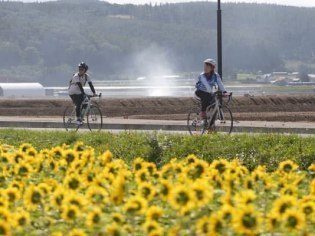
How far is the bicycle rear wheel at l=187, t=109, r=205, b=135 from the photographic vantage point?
65.5 ft

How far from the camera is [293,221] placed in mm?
5473

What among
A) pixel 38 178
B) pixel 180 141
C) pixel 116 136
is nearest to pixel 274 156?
pixel 180 141

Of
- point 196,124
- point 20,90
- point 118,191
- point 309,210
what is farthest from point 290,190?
point 20,90

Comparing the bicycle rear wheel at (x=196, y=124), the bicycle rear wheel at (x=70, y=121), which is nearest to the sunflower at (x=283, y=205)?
the bicycle rear wheel at (x=196, y=124)

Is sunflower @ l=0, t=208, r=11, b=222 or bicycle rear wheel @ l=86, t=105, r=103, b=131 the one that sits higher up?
sunflower @ l=0, t=208, r=11, b=222

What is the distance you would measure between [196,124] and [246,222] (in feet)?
48.4

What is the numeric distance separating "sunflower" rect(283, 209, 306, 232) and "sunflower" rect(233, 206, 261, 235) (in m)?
0.15

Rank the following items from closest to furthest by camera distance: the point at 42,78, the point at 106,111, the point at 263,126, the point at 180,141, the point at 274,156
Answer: the point at 274,156, the point at 180,141, the point at 263,126, the point at 106,111, the point at 42,78

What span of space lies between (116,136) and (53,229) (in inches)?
348

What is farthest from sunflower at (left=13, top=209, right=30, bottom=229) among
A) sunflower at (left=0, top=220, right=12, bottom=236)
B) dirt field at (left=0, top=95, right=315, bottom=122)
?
dirt field at (left=0, top=95, right=315, bottom=122)

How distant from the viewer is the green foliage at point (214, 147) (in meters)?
12.6

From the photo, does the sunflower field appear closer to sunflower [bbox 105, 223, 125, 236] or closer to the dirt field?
sunflower [bbox 105, 223, 125, 236]

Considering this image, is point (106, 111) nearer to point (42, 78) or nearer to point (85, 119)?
point (85, 119)

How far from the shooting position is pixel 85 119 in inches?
914
